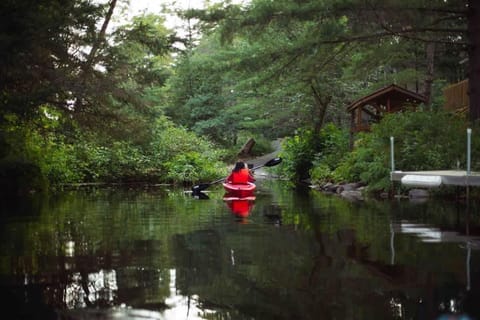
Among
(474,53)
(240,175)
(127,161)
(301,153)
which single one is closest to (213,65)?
(240,175)

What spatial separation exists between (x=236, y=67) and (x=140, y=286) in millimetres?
14367

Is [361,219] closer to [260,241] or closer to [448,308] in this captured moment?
[260,241]

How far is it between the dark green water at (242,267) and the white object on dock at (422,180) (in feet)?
2.15

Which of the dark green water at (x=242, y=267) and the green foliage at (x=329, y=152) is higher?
the green foliage at (x=329, y=152)

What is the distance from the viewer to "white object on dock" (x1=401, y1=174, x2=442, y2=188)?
480 inches

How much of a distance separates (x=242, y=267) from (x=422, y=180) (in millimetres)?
7030

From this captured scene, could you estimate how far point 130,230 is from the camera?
10.3 m

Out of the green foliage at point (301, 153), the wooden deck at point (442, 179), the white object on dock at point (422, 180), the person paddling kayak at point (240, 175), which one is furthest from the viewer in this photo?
the green foliage at point (301, 153)

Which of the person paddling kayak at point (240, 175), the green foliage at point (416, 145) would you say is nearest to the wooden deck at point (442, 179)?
the green foliage at point (416, 145)

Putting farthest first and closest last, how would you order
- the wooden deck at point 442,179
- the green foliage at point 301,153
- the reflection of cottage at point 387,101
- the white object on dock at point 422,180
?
1. the green foliage at point 301,153
2. the reflection of cottage at point 387,101
3. the white object on dock at point 422,180
4. the wooden deck at point 442,179

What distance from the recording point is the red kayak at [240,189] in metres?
19.9

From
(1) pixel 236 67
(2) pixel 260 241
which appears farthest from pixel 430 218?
(1) pixel 236 67

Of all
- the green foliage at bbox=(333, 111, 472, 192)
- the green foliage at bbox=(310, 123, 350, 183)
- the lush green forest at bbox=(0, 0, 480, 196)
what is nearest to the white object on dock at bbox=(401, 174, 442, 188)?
the green foliage at bbox=(333, 111, 472, 192)

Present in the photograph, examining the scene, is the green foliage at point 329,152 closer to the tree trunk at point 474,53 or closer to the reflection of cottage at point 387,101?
the reflection of cottage at point 387,101
